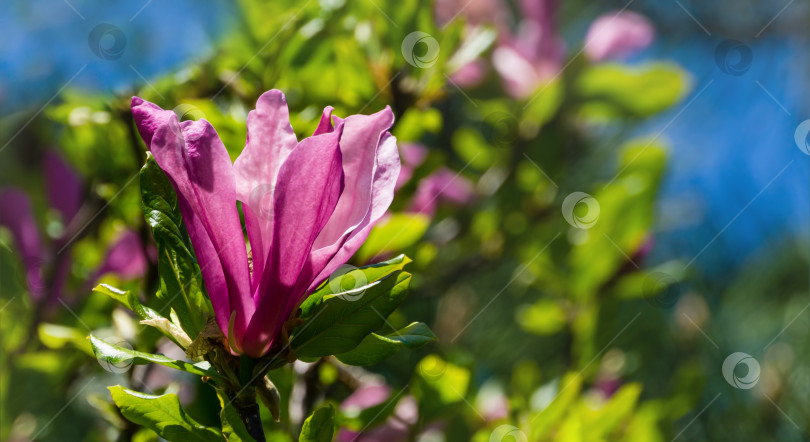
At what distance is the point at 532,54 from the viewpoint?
1.06 meters

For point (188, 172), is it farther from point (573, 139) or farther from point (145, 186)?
point (573, 139)

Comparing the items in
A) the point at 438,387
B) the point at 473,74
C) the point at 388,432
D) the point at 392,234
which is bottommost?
the point at 388,432

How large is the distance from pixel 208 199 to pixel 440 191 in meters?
0.57

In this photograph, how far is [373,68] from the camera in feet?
2.72

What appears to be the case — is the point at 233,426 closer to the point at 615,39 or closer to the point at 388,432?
the point at 388,432

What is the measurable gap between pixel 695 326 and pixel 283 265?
3.45 feet

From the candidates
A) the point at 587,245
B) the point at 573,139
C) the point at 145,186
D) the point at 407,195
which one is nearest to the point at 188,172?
the point at 145,186

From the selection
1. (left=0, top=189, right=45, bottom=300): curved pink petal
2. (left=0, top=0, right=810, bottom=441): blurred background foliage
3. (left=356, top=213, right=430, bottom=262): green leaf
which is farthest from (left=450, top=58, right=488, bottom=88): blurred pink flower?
(left=0, top=189, right=45, bottom=300): curved pink petal

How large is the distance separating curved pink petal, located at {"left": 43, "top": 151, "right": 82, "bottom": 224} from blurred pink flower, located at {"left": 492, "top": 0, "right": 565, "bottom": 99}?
0.57 metres

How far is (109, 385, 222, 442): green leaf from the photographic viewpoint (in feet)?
→ 1.30

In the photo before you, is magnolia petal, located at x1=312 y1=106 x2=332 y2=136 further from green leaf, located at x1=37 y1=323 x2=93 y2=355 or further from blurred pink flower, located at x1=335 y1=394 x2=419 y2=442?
blurred pink flower, located at x1=335 y1=394 x2=419 y2=442

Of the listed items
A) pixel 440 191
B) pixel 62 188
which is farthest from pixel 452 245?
A: pixel 62 188

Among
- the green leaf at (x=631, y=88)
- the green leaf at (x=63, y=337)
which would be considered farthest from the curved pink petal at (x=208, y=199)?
the green leaf at (x=631, y=88)

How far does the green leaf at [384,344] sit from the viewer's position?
0.42 m
